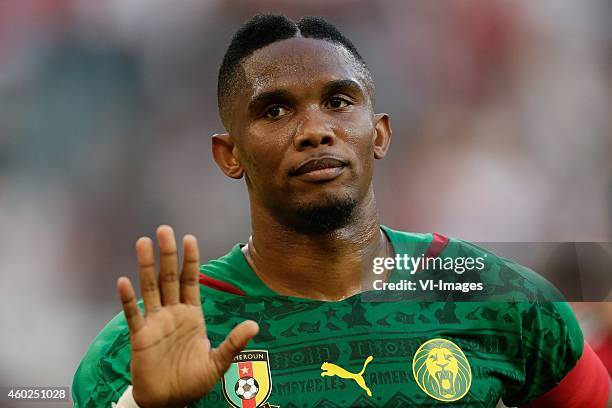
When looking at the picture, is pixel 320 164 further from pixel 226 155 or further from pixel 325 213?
pixel 226 155

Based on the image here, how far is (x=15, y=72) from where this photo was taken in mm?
2748

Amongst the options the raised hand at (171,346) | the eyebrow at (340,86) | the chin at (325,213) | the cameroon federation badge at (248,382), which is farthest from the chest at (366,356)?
the eyebrow at (340,86)

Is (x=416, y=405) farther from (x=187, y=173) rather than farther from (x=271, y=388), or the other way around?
(x=187, y=173)

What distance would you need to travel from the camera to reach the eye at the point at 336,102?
7.63 ft

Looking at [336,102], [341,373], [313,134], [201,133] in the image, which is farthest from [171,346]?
[201,133]

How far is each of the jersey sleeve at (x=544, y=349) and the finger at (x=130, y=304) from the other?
3.49 ft

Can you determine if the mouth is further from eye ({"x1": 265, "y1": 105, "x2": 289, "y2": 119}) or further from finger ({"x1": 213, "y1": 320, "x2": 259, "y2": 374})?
finger ({"x1": 213, "y1": 320, "x2": 259, "y2": 374})

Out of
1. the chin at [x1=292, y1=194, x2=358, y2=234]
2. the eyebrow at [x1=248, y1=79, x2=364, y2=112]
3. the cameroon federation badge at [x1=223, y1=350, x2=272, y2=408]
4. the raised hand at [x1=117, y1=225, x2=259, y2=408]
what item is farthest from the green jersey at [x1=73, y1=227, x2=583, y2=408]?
the eyebrow at [x1=248, y1=79, x2=364, y2=112]

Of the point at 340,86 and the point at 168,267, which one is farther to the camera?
the point at 340,86

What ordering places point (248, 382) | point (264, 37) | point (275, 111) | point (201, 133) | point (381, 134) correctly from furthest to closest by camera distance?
point (201, 133), point (381, 134), point (264, 37), point (275, 111), point (248, 382)

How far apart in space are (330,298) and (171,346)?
2.14 feet

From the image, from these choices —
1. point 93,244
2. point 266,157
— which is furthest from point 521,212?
point 93,244

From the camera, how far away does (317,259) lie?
2408 mm

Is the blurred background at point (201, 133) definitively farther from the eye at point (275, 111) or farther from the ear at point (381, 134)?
the eye at point (275, 111)
